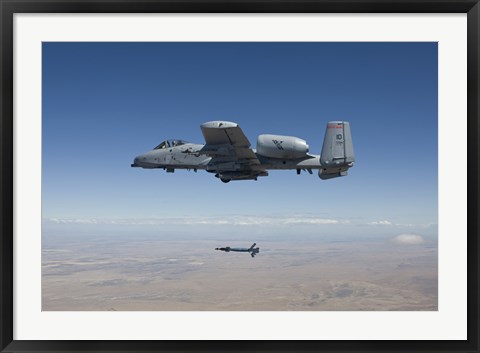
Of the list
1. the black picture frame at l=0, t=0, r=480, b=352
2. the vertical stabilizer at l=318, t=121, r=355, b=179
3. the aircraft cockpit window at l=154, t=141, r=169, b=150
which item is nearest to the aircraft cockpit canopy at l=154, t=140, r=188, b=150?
the aircraft cockpit window at l=154, t=141, r=169, b=150

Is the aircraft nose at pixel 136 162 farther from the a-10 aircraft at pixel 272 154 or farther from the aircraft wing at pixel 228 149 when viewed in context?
the aircraft wing at pixel 228 149

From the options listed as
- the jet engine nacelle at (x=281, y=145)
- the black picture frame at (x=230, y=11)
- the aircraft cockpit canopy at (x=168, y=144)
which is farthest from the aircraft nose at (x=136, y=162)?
the black picture frame at (x=230, y=11)

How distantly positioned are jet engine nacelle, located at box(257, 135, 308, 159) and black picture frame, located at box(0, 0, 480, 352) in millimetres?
8243

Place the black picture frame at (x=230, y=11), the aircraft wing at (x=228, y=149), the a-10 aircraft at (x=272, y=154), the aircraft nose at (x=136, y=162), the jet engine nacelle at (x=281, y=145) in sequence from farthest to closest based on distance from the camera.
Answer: the aircraft nose at (x=136, y=162) → the jet engine nacelle at (x=281, y=145) → the a-10 aircraft at (x=272, y=154) → the aircraft wing at (x=228, y=149) → the black picture frame at (x=230, y=11)

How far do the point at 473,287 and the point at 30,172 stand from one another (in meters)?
7.59

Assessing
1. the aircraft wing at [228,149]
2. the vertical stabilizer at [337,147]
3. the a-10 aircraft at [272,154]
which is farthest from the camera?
the vertical stabilizer at [337,147]

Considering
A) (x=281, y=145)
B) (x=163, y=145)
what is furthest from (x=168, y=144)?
(x=281, y=145)

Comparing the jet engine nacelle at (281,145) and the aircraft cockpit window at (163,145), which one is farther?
the aircraft cockpit window at (163,145)

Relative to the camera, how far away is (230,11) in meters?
6.76

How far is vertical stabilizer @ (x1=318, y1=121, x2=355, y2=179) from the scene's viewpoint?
14.9 m

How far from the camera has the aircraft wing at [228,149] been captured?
13.2m

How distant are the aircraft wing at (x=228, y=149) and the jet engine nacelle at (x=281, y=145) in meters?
0.46

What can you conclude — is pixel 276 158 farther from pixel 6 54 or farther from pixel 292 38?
pixel 6 54

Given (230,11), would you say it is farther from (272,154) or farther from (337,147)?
(337,147)
